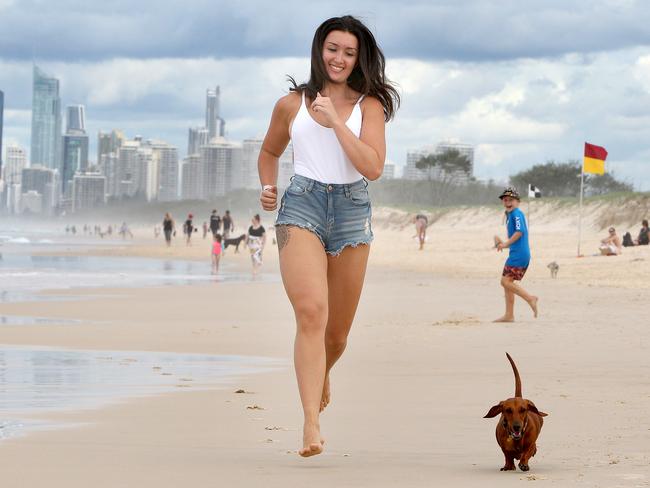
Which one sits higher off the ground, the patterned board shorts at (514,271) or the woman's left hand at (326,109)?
the woman's left hand at (326,109)

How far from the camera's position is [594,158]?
32.1 meters

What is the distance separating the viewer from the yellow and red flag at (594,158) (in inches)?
1247

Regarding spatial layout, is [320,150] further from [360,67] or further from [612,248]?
[612,248]

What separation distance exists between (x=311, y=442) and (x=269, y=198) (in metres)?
1.23

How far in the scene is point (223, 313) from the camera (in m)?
14.5

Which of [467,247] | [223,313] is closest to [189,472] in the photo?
[223,313]

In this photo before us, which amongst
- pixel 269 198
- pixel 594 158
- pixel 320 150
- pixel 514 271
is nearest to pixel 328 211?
pixel 320 150

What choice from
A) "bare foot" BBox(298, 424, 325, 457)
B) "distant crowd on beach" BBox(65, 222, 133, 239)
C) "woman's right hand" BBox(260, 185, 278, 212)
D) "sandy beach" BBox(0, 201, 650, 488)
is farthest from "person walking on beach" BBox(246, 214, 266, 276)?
"distant crowd on beach" BBox(65, 222, 133, 239)

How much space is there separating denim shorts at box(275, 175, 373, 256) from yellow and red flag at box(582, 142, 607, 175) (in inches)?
1085

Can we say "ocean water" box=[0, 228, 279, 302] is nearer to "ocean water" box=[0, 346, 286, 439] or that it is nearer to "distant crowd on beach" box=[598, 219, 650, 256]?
"distant crowd on beach" box=[598, 219, 650, 256]

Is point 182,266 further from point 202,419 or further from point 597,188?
point 597,188

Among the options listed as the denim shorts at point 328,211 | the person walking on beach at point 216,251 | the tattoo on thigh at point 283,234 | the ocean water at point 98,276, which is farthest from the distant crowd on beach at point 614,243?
the tattoo on thigh at point 283,234

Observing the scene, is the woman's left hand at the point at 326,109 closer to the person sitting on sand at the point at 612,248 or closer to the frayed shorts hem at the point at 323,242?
the frayed shorts hem at the point at 323,242

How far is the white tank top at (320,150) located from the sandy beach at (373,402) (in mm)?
1189
